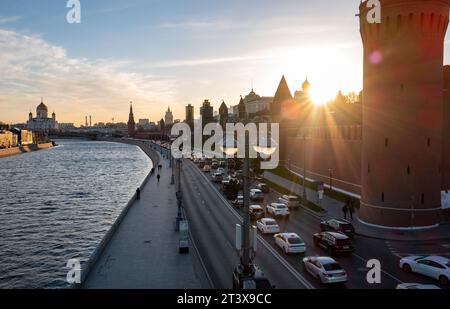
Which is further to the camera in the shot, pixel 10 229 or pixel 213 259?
pixel 10 229

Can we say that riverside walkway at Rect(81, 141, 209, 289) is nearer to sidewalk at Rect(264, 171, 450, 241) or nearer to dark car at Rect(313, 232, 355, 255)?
dark car at Rect(313, 232, 355, 255)

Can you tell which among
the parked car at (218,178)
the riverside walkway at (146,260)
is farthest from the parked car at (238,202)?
the parked car at (218,178)

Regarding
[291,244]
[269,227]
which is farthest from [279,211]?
[291,244]

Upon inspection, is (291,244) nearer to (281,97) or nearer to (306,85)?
(281,97)

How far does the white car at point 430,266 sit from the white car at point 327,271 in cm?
351

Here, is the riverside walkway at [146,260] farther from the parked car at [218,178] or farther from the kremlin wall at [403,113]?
the parked car at [218,178]

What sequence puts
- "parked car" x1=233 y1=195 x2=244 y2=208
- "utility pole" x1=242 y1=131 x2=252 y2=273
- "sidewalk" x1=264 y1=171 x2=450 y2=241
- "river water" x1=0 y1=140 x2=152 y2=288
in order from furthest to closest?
"parked car" x1=233 y1=195 x2=244 y2=208 → "river water" x1=0 y1=140 x2=152 y2=288 → "sidewalk" x1=264 y1=171 x2=450 y2=241 → "utility pole" x1=242 y1=131 x2=252 y2=273

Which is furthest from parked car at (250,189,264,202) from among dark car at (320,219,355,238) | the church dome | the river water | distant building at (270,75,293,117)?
the church dome

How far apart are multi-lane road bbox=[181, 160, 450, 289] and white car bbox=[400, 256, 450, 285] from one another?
28 cm

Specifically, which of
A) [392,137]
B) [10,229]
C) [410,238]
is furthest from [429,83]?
[10,229]

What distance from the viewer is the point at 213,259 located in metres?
21.0

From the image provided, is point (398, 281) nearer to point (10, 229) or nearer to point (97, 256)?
point (97, 256)

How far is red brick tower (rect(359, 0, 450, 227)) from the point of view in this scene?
27836 mm
